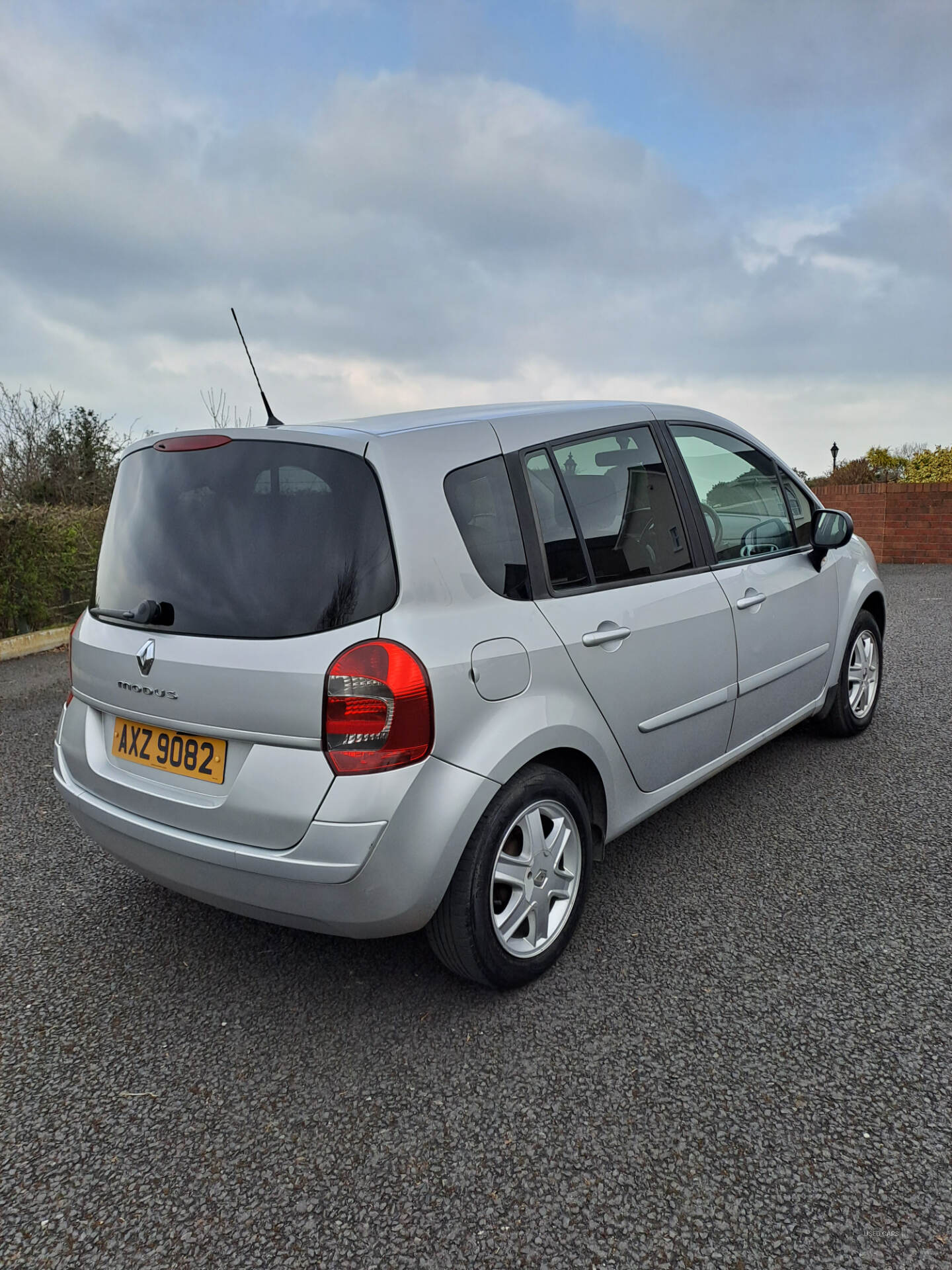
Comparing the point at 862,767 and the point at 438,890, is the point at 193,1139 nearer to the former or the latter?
the point at 438,890

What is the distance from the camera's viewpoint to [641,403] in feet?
11.3

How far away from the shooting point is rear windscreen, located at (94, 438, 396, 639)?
7.47ft

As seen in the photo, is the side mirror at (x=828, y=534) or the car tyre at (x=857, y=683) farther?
the car tyre at (x=857, y=683)

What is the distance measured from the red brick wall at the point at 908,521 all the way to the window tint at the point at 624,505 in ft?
43.5

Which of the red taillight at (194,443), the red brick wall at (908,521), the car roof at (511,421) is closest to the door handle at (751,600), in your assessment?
the car roof at (511,421)

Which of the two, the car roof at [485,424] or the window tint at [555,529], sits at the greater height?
the car roof at [485,424]

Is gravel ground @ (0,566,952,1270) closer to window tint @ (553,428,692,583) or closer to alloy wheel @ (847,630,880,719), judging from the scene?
window tint @ (553,428,692,583)

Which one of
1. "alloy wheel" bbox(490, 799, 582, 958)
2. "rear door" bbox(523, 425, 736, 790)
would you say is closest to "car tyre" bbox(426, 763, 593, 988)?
"alloy wheel" bbox(490, 799, 582, 958)

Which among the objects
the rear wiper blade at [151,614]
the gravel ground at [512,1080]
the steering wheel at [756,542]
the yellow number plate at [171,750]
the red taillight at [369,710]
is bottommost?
the gravel ground at [512,1080]

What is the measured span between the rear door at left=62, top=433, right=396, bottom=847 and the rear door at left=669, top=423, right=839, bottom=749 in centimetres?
170

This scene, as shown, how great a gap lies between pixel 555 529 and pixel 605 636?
37 centimetres

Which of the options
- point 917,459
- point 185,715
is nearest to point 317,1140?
point 185,715

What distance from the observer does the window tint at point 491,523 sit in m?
2.47

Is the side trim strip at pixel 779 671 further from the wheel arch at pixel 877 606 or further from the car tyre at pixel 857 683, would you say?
the wheel arch at pixel 877 606
